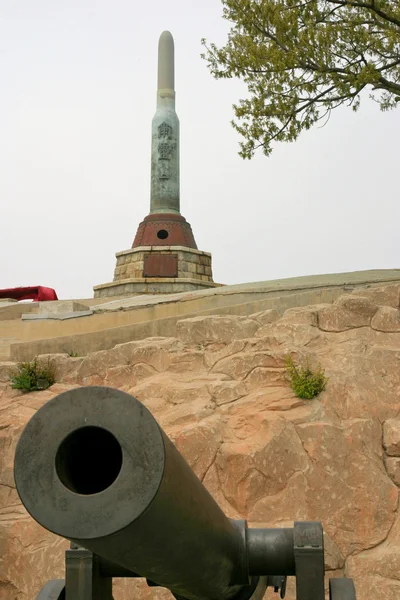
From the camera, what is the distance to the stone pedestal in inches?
916

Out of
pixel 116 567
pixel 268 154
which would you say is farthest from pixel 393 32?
pixel 116 567

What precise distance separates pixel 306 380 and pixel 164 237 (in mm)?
18381

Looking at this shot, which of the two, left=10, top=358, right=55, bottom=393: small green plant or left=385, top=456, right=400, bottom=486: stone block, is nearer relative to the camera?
left=385, top=456, right=400, bottom=486: stone block

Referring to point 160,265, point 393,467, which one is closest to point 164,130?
point 160,265

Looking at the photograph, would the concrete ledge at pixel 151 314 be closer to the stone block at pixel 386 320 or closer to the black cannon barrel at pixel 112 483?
the stone block at pixel 386 320

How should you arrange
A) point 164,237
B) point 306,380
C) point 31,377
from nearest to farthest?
point 306,380 → point 31,377 → point 164,237

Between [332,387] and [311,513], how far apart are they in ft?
4.32

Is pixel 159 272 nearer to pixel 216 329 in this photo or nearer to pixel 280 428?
pixel 216 329

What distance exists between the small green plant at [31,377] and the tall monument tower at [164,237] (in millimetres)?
14153

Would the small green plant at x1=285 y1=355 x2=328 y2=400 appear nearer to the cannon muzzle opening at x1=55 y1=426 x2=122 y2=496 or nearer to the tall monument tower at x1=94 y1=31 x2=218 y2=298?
the cannon muzzle opening at x1=55 y1=426 x2=122 y2=496

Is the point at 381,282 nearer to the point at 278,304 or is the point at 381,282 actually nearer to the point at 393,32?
the point at 278,304

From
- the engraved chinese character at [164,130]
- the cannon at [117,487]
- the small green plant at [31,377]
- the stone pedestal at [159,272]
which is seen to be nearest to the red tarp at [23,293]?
the stone pedestal at [159,272]

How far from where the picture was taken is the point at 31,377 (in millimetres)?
8734

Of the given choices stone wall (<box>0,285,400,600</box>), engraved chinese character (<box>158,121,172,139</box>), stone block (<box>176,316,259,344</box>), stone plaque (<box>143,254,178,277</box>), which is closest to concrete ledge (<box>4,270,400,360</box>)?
stone block (<box>176,316,259,344</box>)
